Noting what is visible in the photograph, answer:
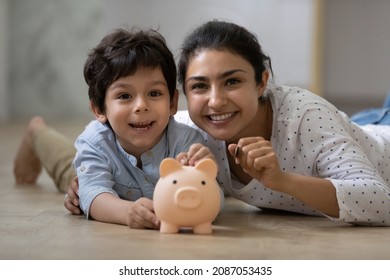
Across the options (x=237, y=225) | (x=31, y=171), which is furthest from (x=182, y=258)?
(x=31, y=171)

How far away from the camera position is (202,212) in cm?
137

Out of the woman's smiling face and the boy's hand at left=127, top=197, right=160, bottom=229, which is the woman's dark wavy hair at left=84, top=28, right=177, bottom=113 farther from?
the boy's hand at left=127, top=197, right=160, bottom=229

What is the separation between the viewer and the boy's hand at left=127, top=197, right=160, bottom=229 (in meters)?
1.46

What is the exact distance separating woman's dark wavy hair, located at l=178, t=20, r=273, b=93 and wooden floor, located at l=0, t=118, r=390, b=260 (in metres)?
0.35

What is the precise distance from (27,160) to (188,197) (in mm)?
1308

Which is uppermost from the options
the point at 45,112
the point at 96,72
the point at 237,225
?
the point at 96,72

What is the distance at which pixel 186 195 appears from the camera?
1.34 m

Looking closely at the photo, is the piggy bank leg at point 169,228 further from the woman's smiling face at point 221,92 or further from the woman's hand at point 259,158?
the woman's smiling face at point 221,92

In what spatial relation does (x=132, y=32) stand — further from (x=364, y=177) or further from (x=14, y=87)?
(x=14, y=87)

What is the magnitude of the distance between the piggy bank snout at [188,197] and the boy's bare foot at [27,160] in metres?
1.26

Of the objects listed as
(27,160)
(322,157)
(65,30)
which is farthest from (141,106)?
(65,30)

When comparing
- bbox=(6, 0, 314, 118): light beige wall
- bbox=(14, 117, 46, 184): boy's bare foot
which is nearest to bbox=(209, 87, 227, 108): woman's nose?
bbox=(14, 117, 46, 184): boy's bare foot

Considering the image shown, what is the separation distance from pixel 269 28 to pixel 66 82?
1756 mm

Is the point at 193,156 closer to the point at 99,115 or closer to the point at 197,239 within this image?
the point at 197,239
